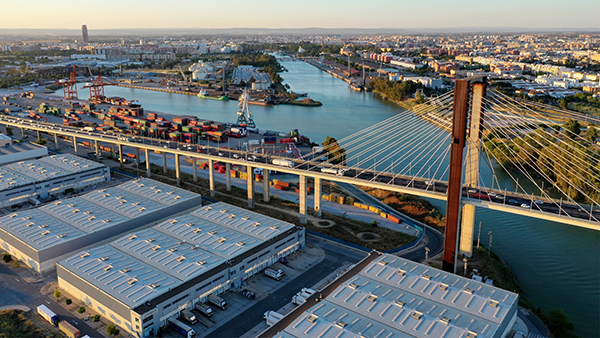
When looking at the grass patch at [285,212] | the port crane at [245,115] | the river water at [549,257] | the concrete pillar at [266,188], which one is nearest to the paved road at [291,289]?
the grass patch at [285,212]

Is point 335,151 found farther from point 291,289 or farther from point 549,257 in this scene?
point 291,289

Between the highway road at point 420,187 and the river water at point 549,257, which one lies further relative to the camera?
the river water at point 549,257

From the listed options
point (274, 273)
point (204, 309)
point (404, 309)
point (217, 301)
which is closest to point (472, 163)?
point (404, 309)

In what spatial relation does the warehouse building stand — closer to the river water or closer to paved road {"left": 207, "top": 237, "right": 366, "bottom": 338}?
paved road {"left": 207, "top": 237, "right": 366, "bottom": 338}

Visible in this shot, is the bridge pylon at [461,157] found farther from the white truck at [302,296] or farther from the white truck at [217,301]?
the white truck at [217,301]

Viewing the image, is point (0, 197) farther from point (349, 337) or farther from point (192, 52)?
point (192, 52)

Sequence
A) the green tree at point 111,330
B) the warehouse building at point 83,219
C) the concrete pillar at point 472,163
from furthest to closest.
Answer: the concrete pillar at point 472,163
the warehouse building at point 83,219
the green tree at point 111,330
